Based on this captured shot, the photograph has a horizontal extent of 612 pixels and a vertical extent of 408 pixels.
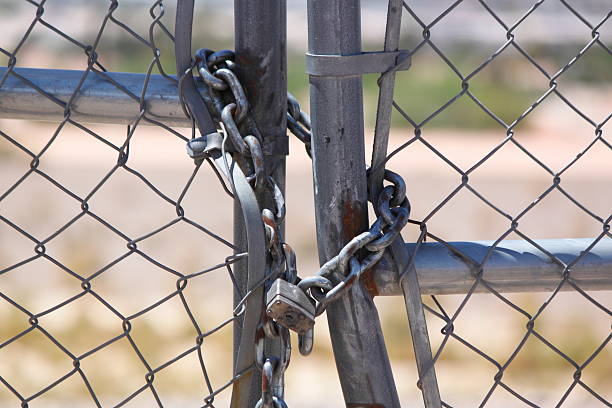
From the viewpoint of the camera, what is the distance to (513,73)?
1475cm

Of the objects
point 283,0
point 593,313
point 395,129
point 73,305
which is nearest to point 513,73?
point 395,129

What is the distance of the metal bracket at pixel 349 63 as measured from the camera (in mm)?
993

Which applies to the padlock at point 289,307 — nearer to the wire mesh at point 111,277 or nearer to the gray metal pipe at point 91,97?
the wire mesh at point 111,277

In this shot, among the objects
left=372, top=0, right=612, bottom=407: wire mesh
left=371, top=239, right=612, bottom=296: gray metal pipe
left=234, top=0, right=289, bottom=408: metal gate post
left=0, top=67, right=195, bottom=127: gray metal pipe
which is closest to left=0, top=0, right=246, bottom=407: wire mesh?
left=0, top=67, right=195, bottom=127: gray metal pipe

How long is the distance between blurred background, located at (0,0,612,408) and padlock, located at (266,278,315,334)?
0.57 meters

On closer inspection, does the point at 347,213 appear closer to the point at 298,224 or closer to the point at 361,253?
the point at 361,253

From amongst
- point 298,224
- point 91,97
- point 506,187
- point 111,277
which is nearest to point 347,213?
point 91,97

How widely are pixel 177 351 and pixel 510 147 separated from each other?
6806 millimetres

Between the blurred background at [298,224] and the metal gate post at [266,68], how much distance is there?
1.23 feet

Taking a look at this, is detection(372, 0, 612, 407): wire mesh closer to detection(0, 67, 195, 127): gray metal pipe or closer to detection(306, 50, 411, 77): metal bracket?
detection(306, 50, 411, 77): metal bracket

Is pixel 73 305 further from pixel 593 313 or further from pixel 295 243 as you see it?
pixel 593 313

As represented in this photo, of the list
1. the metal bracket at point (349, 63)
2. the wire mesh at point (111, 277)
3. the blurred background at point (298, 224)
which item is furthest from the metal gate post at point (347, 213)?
the blurred background at point (298, 224)

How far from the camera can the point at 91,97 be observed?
1.08 meters

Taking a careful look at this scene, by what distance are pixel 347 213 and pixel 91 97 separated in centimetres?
37
